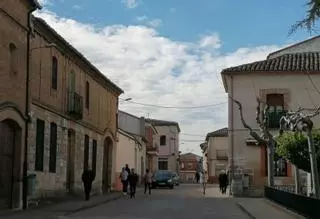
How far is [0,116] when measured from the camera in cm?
1997

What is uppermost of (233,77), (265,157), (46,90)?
(233,77)

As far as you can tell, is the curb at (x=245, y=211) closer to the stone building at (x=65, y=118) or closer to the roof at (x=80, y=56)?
the stone building at (x=65, y=118)

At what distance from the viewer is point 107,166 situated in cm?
4025

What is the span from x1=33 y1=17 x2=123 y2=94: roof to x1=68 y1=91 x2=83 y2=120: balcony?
2.06m

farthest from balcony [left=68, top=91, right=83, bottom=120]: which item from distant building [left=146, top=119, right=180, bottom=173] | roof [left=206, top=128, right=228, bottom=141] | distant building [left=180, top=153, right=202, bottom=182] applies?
distant building [left=180, top=153, right=202, bottom=182]

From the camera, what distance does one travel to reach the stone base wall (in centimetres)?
2431

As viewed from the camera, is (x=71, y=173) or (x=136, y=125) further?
(x=136, y=125)

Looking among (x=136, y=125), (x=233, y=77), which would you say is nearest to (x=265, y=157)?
(x=233, y=77)

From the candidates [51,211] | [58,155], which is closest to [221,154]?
[58,155]

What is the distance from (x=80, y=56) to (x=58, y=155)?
579 centimetres

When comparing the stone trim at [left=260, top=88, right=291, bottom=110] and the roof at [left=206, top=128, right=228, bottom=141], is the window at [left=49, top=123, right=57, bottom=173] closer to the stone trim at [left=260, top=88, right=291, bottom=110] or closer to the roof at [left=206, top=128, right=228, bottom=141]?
the stone trim at [left=260, top=88, right=291, bottom=110]

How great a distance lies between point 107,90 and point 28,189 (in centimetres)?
1853

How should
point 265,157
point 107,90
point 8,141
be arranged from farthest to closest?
1. point 107,90
2. point 265,157
3. point 8,141

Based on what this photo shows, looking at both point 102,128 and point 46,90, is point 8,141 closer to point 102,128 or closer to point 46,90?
point 46,90
